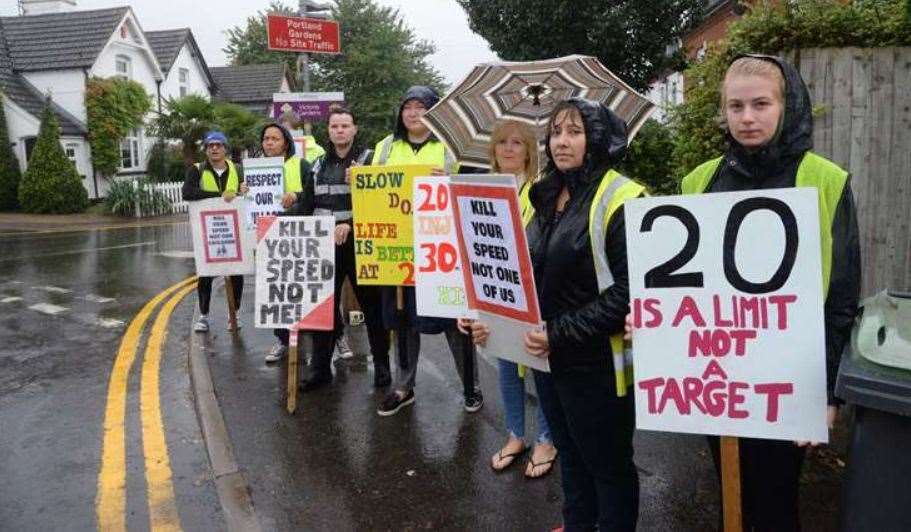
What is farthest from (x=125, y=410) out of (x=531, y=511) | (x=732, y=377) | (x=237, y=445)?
(x=732, y=377)

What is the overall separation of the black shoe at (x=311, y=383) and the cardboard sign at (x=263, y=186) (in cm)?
172

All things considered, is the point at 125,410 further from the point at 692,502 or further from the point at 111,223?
the point at 111,223

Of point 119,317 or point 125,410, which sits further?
point 119,317

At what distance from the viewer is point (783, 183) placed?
2.30 meters

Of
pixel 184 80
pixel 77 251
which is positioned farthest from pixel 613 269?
pixel 184 80

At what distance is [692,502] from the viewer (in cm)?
360

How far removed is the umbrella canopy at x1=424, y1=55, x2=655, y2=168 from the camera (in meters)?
4.18

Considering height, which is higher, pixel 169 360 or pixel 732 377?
pixel 732 377

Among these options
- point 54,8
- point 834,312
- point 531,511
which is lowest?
point 531,511

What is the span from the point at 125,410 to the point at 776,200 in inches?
187

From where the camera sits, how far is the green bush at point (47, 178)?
2223cm

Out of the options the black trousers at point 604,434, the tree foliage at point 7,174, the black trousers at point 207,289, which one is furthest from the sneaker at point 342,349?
the tree foliage at point 7,174

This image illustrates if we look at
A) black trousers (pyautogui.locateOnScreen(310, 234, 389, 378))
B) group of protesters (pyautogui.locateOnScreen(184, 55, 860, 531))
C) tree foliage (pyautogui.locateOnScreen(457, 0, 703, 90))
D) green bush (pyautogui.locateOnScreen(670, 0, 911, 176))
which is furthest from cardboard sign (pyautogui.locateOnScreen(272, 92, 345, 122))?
group of protesters (pyautogui.locateOnScreen(184, 55, 860, 531))

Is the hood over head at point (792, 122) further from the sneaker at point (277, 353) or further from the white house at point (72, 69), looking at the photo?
the white house at point (72, 69)
